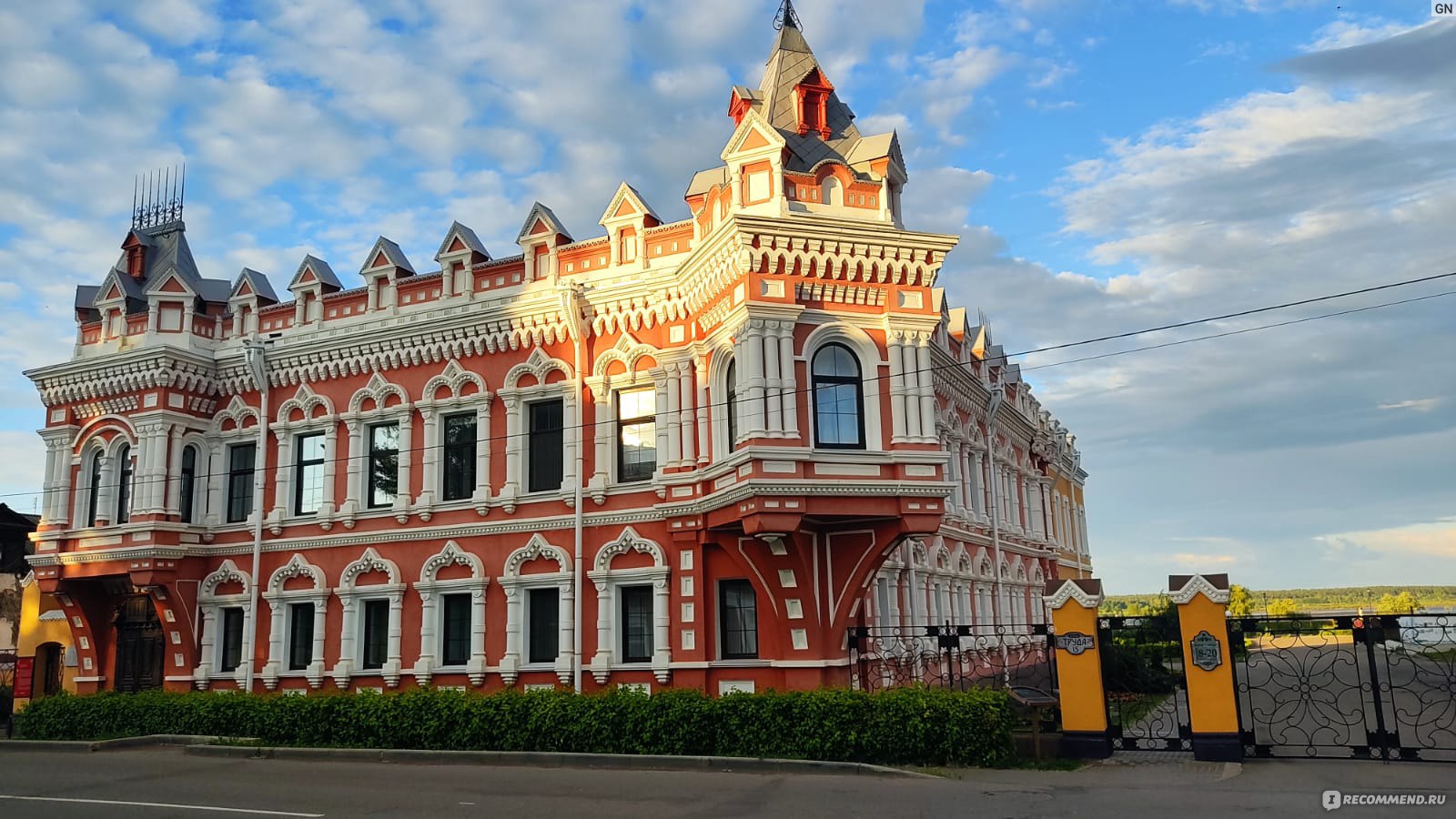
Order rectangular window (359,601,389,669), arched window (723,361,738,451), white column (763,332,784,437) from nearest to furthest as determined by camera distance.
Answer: white column (763,332,784,437) < arched window (723,361,738,451) < rectangular window (359,601,389,669)

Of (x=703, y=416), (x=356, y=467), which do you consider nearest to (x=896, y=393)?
(x=703, y=416)

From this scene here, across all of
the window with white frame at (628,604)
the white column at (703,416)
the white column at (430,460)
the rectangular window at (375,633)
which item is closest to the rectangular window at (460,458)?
the white column at (430,460)

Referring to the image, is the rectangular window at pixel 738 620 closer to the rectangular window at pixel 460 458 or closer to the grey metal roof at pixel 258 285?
the rectangular window at pixel 460 458

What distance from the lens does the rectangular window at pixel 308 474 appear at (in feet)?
77.3

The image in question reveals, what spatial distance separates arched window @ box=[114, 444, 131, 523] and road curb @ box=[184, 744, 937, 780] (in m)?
7.29

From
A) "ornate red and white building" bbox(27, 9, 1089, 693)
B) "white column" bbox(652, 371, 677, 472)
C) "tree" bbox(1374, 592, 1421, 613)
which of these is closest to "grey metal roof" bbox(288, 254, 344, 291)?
"ornate red and white building" bbox(27, 9, 1089, 693)

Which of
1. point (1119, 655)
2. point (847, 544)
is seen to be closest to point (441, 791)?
point (847, 544)

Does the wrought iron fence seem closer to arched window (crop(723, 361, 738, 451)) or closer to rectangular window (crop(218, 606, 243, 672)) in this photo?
arched window (crop(723, 361, 738, 451))

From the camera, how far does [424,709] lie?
17.7 m

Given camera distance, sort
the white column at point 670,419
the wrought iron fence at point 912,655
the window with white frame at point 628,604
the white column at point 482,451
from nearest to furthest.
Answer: the wrought iron fence at point 912,655 < the window with white frame at point 628,604 < the white column at point 670,419 < the white column at point 482,451

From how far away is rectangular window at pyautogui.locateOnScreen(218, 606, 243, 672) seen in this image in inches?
917

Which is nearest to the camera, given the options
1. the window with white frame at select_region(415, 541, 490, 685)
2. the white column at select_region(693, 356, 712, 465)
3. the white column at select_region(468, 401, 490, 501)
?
the white column at select_region(693, 356, 712, 465)

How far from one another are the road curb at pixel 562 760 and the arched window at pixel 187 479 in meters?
6.87

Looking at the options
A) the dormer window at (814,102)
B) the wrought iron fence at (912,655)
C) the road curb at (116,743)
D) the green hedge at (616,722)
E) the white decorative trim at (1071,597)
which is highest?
the dormer window at (814,102)
